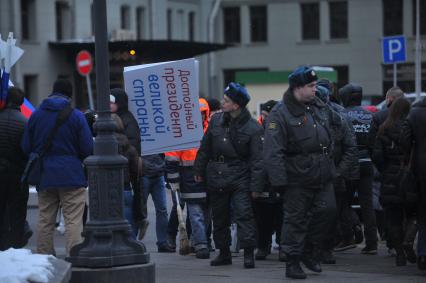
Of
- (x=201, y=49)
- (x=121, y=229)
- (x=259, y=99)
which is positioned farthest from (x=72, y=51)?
(x=121, y=229)

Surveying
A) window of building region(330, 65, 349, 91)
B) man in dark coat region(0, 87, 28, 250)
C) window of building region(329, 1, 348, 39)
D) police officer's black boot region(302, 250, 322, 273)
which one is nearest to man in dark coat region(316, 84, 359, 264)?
police officer's black boot region(302, 250, 322, 273)

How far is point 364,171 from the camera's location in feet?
42.4

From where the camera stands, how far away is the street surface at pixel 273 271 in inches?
408

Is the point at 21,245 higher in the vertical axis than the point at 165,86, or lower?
lower

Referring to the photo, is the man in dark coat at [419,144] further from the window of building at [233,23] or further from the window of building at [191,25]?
the window of building at [233,23]

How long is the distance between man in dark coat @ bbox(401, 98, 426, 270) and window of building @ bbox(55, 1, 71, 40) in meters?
34.3

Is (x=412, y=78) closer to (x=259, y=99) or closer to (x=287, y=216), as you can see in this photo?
(x=259, y=99)

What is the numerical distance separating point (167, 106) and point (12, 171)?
184 centimetres

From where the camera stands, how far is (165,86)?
12.6 metres

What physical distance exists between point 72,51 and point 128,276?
35.1 metres

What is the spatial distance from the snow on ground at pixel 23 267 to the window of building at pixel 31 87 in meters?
35.0

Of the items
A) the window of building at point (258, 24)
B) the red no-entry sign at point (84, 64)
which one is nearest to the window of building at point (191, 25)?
the window of building at point (258, 24)

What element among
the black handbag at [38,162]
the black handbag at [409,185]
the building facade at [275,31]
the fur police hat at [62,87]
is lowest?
the black handbag at [409,185]

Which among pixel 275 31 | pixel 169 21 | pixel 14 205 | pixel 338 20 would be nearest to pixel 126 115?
pixel 14 205
